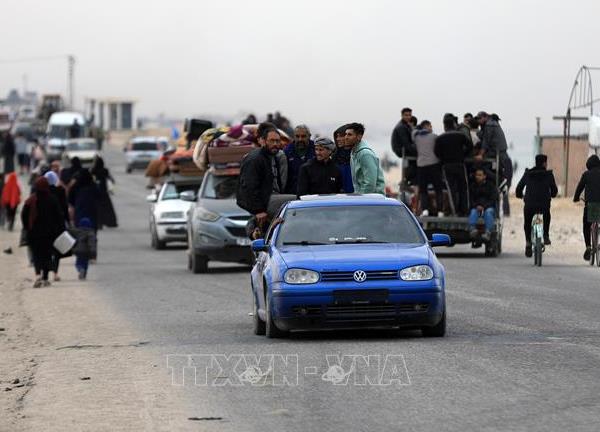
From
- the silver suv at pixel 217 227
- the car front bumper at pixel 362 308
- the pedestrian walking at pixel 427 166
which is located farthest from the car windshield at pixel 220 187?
the car front bumper at pixel 362 308

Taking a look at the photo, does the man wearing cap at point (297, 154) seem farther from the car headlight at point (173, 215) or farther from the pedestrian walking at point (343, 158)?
the car headlight at point (173, 215)

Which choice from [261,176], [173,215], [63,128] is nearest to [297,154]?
[261,176]

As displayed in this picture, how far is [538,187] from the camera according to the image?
2914cm

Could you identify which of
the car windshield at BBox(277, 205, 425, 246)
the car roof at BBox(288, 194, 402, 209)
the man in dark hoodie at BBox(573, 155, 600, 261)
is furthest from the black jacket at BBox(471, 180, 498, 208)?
the car windshield at BBox(277, 205, 425, 246)

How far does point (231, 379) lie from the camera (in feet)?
43.4

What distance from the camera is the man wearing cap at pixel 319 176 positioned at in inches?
782

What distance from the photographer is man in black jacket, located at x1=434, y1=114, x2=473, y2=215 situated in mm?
30688

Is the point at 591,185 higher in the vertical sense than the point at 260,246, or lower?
lower

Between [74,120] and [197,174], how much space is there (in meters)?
71.9

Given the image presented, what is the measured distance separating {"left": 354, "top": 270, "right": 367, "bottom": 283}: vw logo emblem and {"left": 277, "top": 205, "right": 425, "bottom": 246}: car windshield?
1022 mm

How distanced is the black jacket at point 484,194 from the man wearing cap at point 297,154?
34.5 ft

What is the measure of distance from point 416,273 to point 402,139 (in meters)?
16.3

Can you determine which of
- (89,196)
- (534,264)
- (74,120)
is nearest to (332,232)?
(534,264)

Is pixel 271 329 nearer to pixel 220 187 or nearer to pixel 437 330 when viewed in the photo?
pixel 437 330
